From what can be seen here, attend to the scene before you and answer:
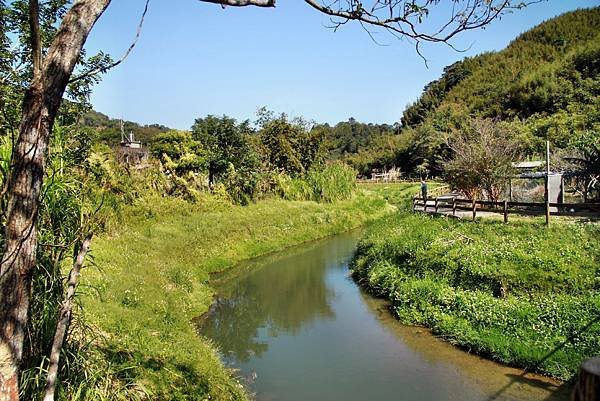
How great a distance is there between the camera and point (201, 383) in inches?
302

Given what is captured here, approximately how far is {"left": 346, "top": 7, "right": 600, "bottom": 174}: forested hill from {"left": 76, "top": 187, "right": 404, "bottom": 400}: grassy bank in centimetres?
1397

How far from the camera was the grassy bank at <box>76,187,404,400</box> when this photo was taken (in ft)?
24.3

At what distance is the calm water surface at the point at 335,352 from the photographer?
9.00 meters

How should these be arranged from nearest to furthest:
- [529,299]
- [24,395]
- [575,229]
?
[24,395], [529,299], [575,229]

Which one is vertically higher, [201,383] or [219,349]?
[201,383]

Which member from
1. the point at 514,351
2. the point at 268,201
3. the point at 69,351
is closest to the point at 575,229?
the point at 514,351

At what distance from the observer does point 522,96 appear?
4753 cm

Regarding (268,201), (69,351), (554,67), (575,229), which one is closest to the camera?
(69,351)

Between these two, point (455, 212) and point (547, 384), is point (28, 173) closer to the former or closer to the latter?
A: point (547, 384)

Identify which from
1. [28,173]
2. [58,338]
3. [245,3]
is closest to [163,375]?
[58,338]

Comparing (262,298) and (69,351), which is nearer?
(69,351)

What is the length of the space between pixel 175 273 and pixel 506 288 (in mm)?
9383

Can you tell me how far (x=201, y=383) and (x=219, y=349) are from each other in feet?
12.3

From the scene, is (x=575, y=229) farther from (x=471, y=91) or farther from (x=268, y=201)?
(x=471, y=91)
